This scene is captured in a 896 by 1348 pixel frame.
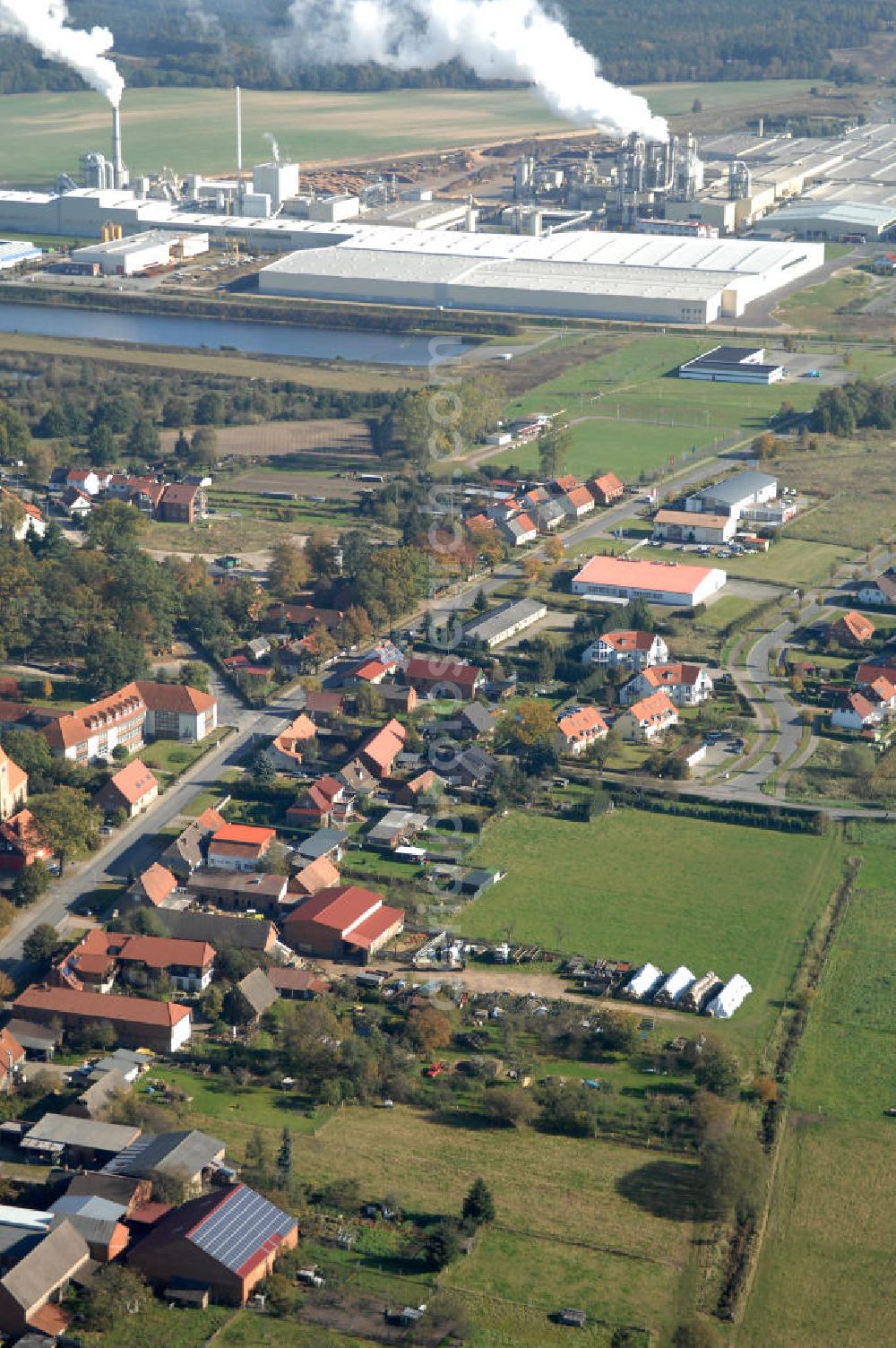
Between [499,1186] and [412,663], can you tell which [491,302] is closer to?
[412,663]

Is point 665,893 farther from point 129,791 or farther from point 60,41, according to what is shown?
point 60,41

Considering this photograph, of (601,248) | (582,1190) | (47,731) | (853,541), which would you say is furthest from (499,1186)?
(601,248)

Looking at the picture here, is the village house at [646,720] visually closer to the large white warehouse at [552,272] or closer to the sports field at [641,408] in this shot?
the sports field at [641,408]

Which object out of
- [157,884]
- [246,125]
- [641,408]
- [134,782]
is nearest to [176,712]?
[134,782]

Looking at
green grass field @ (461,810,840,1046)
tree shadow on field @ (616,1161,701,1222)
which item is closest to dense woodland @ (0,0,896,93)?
green grass field @ (461,810,840,1046)

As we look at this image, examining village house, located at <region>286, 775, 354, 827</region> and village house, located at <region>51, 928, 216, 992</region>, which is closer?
village house, located at <region>51, 928, 216, 992</region>

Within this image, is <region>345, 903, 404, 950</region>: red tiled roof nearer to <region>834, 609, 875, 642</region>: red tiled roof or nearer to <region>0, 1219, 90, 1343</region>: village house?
<region>0, 1219, 90, 1343</region>: village house
